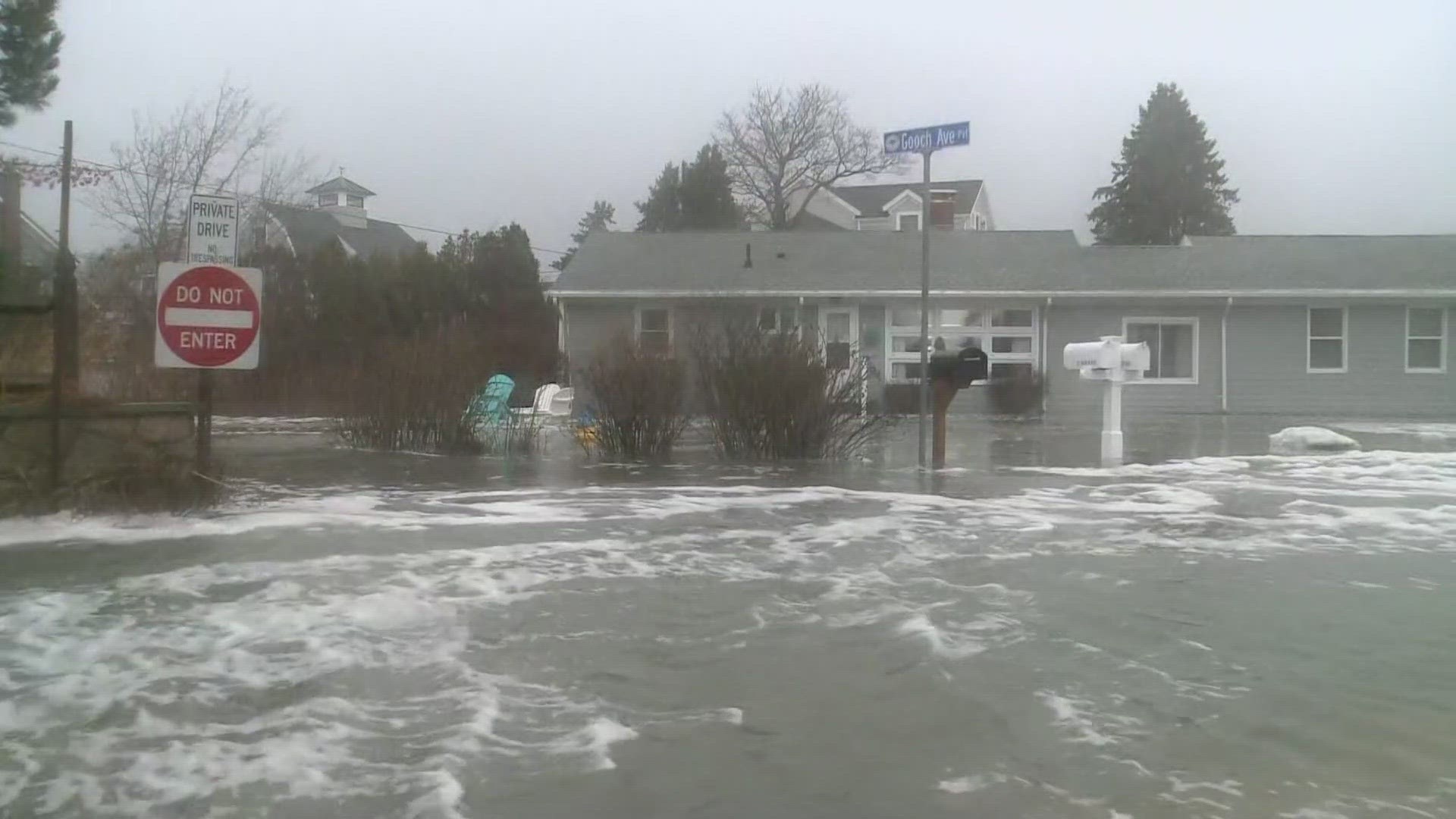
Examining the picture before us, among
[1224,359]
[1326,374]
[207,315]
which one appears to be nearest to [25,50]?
[207,315]

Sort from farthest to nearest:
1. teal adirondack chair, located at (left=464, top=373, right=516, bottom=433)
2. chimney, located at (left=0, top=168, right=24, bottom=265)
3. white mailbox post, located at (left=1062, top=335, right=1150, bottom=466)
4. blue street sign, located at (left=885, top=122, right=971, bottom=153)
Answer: teal adirondack chair, located at (left=464, top=373, right=516, bottom=433) < white mailbox post, located at (left=1062, top=335, right=1150, bottom=466) < blue street sign, located at (left=885, top=122, right=971, bottom=153) < chimney, located at (left=0, top=168, right=24, bottom=265)

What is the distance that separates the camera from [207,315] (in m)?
9.59

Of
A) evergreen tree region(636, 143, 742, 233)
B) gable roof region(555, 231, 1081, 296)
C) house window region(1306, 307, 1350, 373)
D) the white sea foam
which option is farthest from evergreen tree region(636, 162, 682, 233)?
the white sea foam

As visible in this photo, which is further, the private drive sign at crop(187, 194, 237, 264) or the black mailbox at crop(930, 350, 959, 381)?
the black mailbox at crop(930, 350, 959, 381)

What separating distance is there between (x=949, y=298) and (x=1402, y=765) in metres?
21.1

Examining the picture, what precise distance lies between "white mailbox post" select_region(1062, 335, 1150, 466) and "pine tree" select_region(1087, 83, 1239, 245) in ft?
160

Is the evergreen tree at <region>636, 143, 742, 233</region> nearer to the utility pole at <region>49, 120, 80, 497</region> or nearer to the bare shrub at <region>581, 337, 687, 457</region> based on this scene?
the bare shrub at <region>581, 337, 687, 457</region>

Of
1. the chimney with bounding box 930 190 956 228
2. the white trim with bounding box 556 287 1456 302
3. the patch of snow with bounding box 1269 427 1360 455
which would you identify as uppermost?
the chimney with bounding box 930 190 956 228

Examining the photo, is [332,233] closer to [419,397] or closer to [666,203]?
[666,203]

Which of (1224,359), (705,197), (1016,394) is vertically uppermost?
(705,197)

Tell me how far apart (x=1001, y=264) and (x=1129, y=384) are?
12.1ft

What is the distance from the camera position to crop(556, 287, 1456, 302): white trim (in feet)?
79.2

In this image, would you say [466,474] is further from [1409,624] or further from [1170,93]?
[1170,93]

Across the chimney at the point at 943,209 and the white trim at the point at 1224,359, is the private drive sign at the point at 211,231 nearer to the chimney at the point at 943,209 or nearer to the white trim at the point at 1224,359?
the white trim at the point at 1224,359
